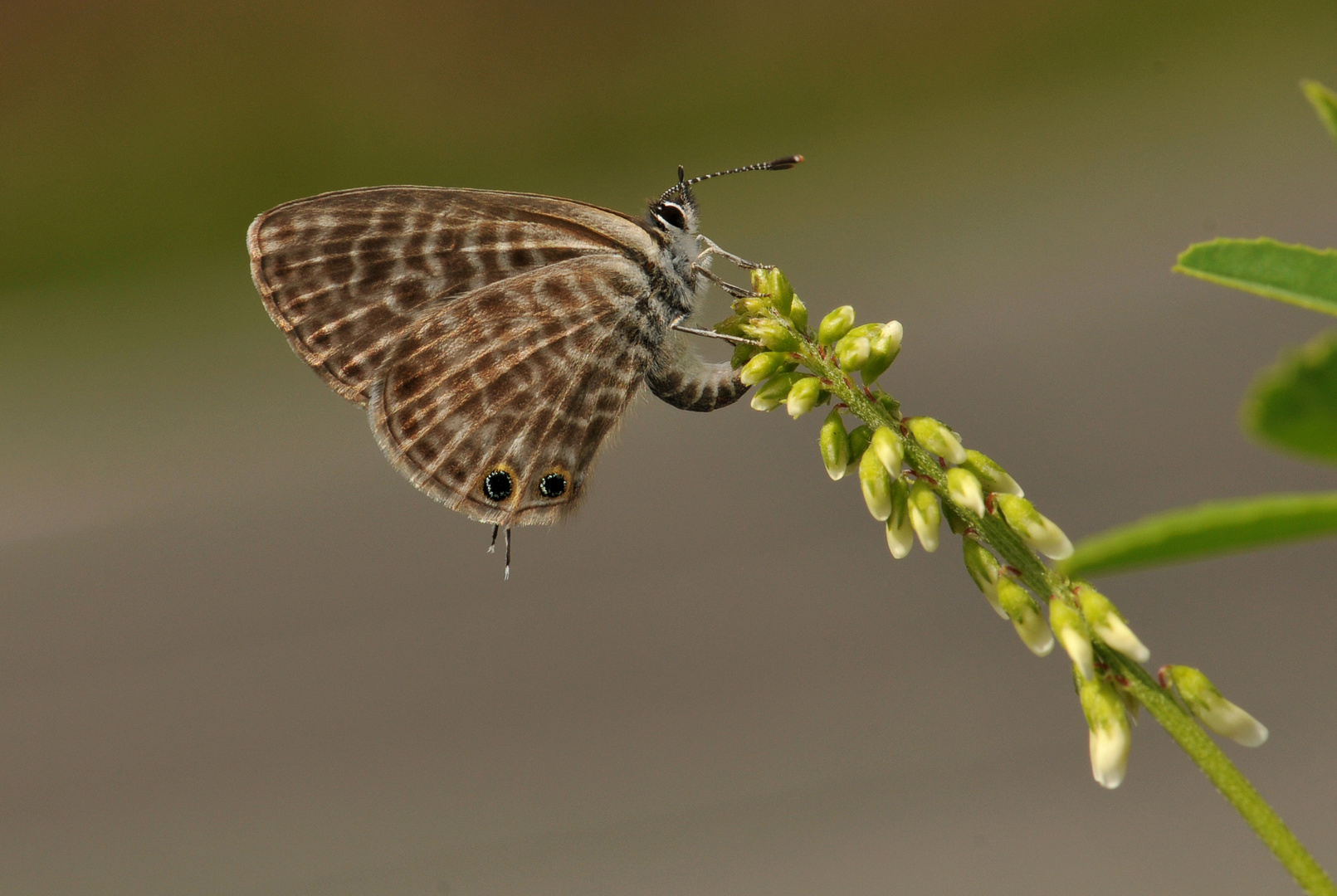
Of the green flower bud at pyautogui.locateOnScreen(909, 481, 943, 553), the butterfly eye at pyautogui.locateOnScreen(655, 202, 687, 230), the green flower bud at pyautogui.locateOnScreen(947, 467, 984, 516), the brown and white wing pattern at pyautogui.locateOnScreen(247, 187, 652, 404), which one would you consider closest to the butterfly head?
the butterfly eye at pyautogui.locateOnScreen(655, 202, 687, 230)

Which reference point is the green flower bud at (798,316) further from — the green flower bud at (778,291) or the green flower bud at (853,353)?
the green flower bud at (853,353)

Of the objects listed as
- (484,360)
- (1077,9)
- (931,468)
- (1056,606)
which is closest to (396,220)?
(484,360)

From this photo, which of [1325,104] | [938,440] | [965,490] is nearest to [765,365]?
[938,440]

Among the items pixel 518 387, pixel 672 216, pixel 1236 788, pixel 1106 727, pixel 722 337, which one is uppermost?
pixel 672 216

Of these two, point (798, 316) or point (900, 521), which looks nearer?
point (900, 521)

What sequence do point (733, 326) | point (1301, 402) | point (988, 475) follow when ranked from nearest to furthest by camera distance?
point (1301, 402) < point (988, 475) < point (733, 326)

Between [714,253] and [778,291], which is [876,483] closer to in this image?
[778,291]
